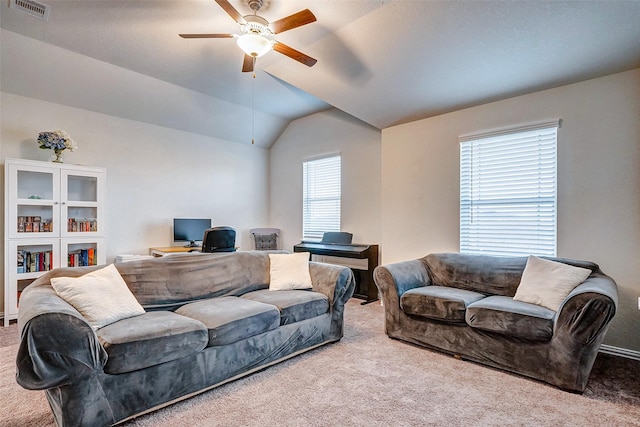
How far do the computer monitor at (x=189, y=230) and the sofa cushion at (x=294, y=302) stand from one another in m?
2.54

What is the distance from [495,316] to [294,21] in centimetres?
270

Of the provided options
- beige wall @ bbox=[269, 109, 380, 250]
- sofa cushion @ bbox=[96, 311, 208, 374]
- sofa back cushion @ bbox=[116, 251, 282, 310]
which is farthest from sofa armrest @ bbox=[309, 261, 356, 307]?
beige wall @ bbox=[269, 109, 380, 250]

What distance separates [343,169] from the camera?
17.8 ft

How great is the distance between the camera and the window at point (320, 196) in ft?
18.3

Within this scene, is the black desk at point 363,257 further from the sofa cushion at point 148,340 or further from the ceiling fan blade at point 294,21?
the ceiling fan blade at point 294,21

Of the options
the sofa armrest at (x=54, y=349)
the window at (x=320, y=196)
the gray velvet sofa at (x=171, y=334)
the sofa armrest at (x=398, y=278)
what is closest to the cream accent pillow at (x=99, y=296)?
the gray velvet sofa at (x=171, y=334)

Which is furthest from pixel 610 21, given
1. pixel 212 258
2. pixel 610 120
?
pixel 212 258

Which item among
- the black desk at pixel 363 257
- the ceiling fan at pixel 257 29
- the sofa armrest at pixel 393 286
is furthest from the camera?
the black desk at pixel 363 257

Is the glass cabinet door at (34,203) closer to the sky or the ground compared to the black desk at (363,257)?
closer to the sky

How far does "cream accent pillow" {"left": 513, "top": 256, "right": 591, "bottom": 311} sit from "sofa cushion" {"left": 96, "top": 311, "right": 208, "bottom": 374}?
2586mm

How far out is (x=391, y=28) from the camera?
297 cm

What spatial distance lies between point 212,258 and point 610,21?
3711 mm

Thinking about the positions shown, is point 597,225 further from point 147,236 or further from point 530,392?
point 147,236

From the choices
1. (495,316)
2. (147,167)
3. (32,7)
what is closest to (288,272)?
(495,316)
